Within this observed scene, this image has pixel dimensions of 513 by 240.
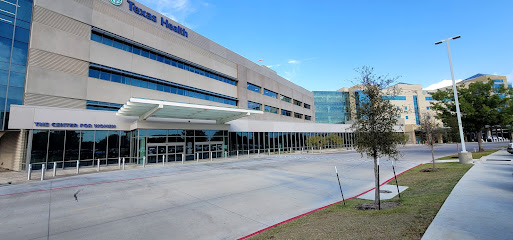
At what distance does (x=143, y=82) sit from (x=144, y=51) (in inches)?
152

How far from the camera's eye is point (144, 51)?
90.5 ft

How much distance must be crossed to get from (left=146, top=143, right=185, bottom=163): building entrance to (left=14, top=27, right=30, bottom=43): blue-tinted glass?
45.3 ft

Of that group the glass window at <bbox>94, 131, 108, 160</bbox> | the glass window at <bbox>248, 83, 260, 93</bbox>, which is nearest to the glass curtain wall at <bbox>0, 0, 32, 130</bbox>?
the glass window at <bbox>94, 131, 108, 160</bbox>

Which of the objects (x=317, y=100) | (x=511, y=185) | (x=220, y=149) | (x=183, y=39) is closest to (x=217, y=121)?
(x=220, y=149)

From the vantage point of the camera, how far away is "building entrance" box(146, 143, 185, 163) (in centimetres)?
2266

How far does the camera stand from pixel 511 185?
9.00 meters

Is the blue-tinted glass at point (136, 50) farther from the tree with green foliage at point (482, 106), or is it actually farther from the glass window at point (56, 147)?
the tree with green foliage at point (482, 106)

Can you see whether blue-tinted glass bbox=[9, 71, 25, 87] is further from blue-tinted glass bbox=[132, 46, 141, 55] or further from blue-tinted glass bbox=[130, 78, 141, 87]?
blue-tinted glass bbox=[132, 46, 141, 55]

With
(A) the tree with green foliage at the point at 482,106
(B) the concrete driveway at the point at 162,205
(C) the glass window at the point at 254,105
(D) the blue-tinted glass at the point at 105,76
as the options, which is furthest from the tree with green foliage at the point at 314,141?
(D) the blue-tinted glass at the point at 105,76

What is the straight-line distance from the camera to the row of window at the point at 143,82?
23559 mm

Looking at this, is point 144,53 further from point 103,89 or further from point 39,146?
point 39,146

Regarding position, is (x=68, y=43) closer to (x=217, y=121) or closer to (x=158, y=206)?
(x=217, y=121)

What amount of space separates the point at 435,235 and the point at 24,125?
82.8 ft

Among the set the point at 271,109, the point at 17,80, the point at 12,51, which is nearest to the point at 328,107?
the point at 271,109
